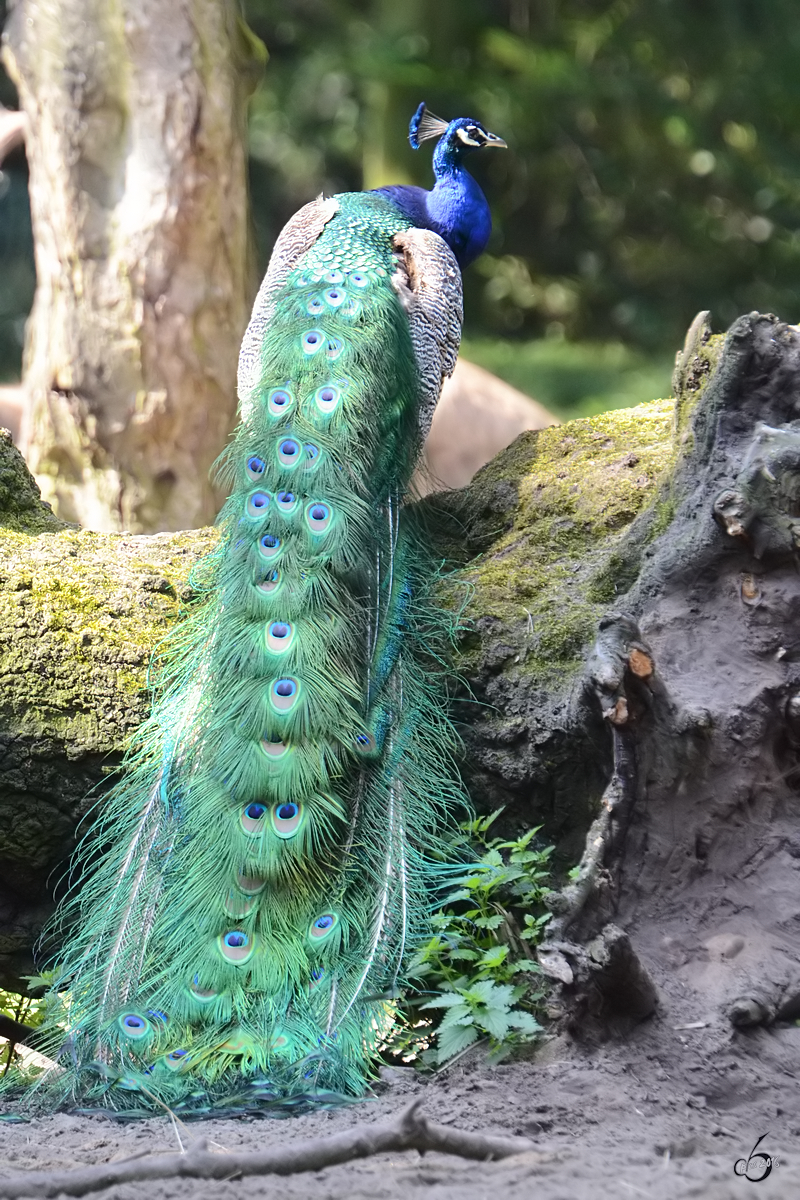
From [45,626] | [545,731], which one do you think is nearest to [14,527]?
[45,626]

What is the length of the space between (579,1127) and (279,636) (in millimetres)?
1316

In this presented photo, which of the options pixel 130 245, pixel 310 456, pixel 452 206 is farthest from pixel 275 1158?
pixel 130 245

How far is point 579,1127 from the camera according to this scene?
2.04 meters

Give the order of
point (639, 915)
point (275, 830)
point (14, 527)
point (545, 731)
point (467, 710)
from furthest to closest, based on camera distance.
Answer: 1. point (14, 527)
2. point (467, 710)
3. point (545, 731)
4. point (275, 830)
5. point (639, 915)

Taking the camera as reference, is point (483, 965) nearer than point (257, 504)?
Yes

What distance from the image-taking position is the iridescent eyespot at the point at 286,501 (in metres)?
3.23

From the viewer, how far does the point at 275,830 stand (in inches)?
104

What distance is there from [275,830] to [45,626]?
891 millimetres

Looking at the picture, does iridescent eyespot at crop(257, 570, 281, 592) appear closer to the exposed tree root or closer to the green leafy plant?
the green leafy plant

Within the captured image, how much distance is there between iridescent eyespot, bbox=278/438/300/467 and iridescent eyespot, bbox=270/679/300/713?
2.35 feet

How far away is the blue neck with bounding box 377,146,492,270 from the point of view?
4730 millimetres

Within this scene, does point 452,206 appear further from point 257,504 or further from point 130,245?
point 257,504

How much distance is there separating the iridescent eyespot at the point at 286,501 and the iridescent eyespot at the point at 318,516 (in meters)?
0.05

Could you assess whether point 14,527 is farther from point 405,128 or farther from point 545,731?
point 405,128
